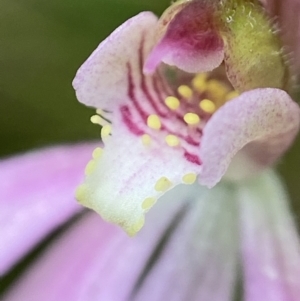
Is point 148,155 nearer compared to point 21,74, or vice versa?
point 148,155

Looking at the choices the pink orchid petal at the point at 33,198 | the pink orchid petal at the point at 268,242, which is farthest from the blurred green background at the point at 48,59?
the pink orchid petal at the point at 268,242

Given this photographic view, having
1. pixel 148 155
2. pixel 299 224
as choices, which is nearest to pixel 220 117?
pixel 148 155

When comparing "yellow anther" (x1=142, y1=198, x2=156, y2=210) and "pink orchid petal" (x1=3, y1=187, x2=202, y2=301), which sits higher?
"yellow anther" (x1=142, y1=198, x2=156, y2=210)

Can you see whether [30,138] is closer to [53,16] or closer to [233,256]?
[53,16]

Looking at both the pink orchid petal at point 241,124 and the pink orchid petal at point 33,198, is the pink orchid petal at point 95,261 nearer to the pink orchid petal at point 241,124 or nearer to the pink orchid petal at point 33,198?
the pink orchid petal at point 33,198

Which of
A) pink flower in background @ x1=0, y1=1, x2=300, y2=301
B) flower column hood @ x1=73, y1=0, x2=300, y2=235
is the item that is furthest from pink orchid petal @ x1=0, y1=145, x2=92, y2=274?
flower column hood @ x1=73, y1=0, x2=300, y2=235

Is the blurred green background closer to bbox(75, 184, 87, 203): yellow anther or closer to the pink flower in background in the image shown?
the pink flower in background

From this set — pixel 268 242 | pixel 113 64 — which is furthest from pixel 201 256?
pixel 113 64
